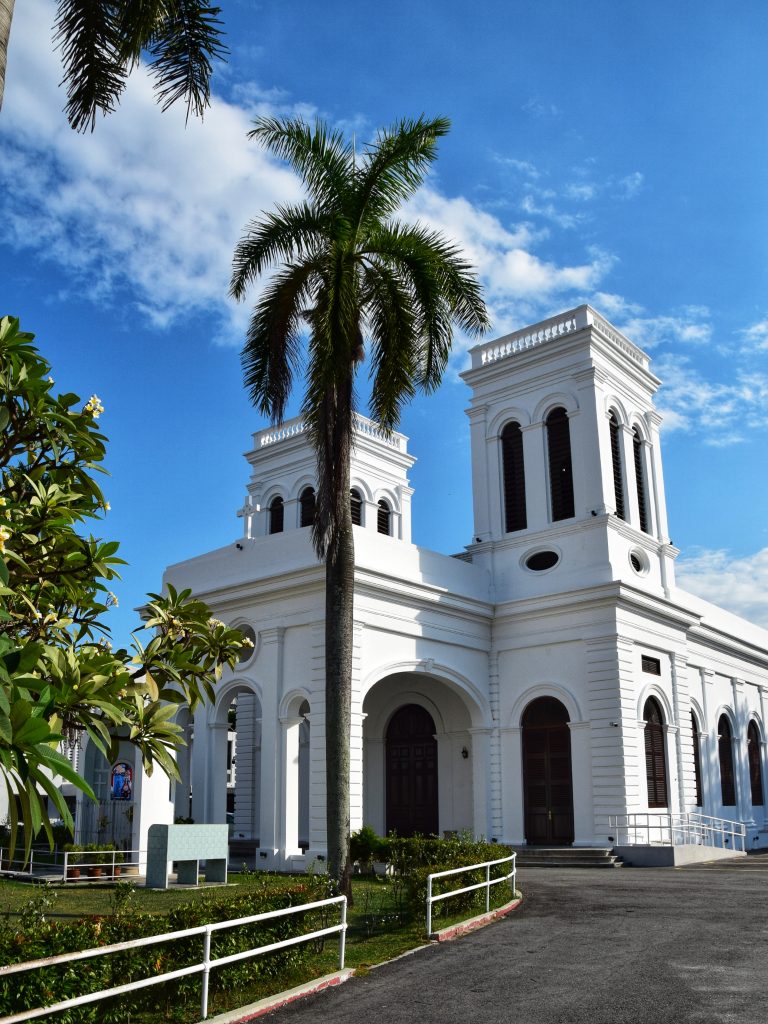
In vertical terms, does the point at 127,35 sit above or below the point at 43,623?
above

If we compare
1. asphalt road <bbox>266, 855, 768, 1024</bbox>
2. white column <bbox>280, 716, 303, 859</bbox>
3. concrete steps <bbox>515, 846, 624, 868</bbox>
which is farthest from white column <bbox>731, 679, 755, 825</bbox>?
asphalt road <bbox>266, 855, 768, 1024</bbox>

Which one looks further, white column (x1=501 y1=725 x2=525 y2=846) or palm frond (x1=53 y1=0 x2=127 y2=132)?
white column (x1=501 y1=725 x2=525 y2=846)

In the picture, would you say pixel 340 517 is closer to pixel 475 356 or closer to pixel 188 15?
pixel 188 15

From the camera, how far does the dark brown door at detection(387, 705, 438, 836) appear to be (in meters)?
26.3

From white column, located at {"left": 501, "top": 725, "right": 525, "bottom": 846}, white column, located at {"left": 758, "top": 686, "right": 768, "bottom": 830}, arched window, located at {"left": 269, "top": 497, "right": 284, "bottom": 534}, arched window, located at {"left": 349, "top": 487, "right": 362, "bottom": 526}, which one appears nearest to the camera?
white column, located at {"left": 501, "top": 725, "right": 525, "bottom": 846}

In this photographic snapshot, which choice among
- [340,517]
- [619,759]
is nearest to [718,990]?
[340,517]

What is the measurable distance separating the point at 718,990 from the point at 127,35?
1020 cm

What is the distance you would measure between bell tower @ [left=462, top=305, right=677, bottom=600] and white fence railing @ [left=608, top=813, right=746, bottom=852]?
19.1 ft

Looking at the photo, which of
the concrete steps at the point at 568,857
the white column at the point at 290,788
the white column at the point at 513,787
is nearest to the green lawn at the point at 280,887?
the white column at the point at 290,788

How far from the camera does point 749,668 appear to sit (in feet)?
114

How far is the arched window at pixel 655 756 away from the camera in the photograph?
24.4 m

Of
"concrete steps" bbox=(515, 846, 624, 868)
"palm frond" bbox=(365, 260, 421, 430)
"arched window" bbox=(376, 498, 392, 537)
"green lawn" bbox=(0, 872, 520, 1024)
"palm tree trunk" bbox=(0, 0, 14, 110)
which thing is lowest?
"concrete steps" bbox=(515, 846, 624, 868)

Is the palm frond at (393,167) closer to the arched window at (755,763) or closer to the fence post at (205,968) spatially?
the fence post at (205,968)

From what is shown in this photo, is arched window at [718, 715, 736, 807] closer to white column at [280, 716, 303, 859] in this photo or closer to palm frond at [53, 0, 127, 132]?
white column at [280, 716, 303, 859]
